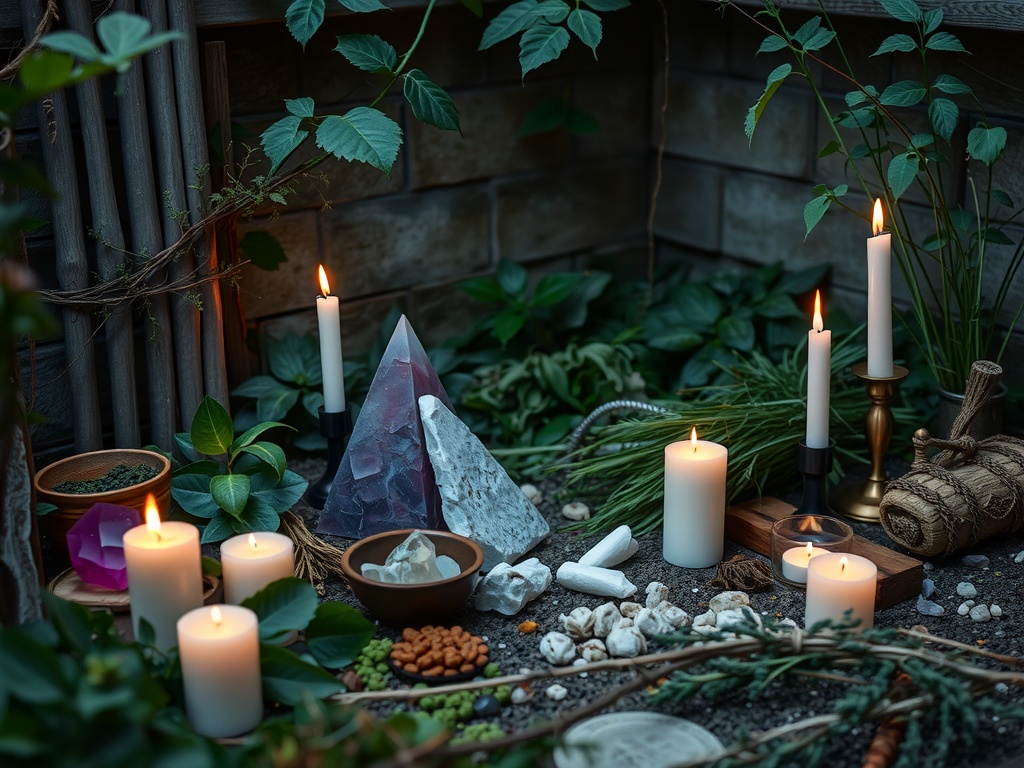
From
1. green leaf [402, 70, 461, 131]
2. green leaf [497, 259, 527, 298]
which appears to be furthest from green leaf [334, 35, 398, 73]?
green leaf [497, 259, 527, 298]

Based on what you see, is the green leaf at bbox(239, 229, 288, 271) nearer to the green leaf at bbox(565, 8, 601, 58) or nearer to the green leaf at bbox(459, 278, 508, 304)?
the green leaf at bbox(459, 278, 508, 304)

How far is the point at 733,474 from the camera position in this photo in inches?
72.5

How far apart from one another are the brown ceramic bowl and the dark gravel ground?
0.18ft

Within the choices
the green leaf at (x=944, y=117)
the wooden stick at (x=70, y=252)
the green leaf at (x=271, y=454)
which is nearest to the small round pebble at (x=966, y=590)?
the green leaf at (x=944, y=117)

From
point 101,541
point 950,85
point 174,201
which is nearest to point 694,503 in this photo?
point 950,85

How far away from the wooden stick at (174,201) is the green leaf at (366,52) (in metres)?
0.27

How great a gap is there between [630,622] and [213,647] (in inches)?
22.4

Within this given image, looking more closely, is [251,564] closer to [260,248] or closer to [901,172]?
[260,248]

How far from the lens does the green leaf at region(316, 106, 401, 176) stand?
168 centimetres

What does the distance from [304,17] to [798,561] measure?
3.62 ft

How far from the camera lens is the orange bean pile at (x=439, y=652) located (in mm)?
1399

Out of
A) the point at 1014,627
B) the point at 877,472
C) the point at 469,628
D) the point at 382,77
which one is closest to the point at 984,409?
the point at 877,472

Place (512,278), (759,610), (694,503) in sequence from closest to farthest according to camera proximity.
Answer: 1. (759,610)
2. (694,503)
3. (512,278)

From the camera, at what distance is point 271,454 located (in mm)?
1689
